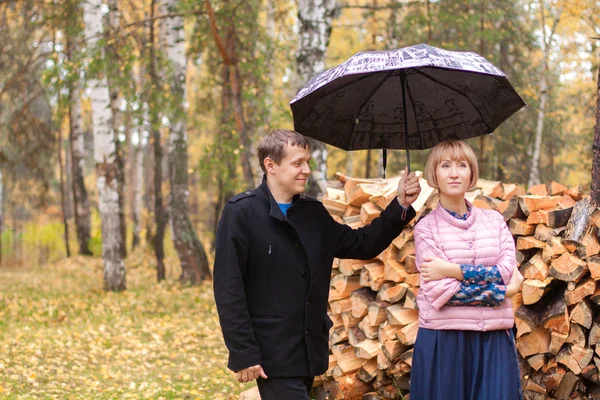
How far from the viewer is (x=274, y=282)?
310cm

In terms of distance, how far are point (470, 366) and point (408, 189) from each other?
0.91 meters

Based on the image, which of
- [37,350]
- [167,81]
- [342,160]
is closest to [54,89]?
[167,81]

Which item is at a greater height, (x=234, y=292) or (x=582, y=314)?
(x=234, y=292)

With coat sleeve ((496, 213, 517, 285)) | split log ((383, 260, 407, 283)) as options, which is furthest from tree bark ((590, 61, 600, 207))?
coat sleeve ((496, 213, 517, 285))

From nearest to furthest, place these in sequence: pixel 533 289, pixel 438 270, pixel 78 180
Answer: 1. pixel 438 270
2. pixel 533 289
3. pixel 78 180

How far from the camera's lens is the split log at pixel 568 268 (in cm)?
398

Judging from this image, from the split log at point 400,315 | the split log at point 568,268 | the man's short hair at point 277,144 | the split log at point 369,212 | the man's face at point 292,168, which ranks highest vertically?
the man's short hair at point 277,144

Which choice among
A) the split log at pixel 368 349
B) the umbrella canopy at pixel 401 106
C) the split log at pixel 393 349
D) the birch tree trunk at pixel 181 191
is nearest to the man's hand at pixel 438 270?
the umbrella canopy at pixel 401 106

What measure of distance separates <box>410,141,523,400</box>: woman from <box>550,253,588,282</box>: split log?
1.17 meters

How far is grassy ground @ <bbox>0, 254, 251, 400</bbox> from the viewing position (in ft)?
19.3

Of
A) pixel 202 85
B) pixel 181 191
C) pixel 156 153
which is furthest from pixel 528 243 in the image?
pixel 156 153

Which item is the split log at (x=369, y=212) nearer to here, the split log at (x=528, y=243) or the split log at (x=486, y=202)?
the split log at (x=486, y=202)

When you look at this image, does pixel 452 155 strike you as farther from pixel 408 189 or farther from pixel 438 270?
pixel 438 270

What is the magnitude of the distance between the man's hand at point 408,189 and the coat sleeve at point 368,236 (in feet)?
0.24
